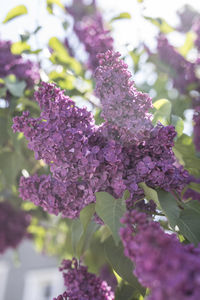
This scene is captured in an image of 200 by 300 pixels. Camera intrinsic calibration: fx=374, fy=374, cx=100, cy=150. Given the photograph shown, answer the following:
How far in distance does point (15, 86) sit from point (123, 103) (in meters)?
0.94

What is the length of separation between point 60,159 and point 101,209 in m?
0.19

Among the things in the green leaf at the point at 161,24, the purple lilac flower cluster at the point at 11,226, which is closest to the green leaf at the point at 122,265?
the green leaf at the point at 161,24

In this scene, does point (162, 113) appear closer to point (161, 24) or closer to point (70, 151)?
point (70, 151)

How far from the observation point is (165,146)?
1110mm

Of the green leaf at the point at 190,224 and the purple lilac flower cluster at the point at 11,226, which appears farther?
the purple lilac flower cluster at the point at 11,226

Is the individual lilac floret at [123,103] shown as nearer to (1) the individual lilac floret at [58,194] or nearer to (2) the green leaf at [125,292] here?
(1) the individual lilac floret at [58,194]

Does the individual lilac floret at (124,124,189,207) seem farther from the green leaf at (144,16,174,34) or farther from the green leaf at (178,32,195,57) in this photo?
the green leaf at (178,32,195,57)

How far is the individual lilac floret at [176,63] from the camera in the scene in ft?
7.89

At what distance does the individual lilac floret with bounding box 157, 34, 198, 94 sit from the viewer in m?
2.41

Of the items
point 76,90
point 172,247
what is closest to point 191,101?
point 76,90

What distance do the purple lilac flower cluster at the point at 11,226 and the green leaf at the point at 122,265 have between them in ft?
5.94

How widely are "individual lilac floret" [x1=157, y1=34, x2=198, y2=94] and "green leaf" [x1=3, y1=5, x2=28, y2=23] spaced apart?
0.92 m

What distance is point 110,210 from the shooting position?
1046 millimetres

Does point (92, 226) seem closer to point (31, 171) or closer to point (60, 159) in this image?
point (60, 159)
